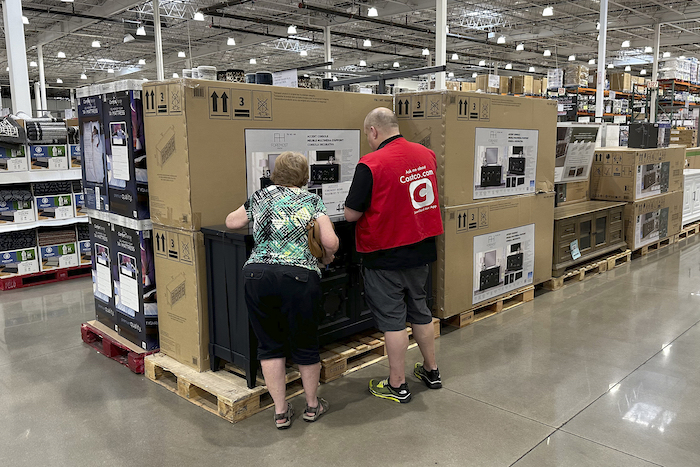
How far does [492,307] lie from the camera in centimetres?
530

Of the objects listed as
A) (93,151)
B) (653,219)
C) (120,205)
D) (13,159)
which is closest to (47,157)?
(13,159)

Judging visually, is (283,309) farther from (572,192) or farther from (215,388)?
(572,192)

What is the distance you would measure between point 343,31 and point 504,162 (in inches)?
654

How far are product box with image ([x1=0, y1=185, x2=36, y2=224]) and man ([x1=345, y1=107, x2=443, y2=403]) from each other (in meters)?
4.80

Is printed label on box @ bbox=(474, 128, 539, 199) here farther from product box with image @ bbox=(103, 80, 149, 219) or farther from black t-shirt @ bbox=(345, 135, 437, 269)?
product box with image @ bbox=(103, 80, 149, 219)

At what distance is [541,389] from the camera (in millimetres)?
3637

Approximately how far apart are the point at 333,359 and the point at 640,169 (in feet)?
18.8

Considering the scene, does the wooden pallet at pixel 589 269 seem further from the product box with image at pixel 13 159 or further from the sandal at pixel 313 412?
the product box with image at pixel 13 159

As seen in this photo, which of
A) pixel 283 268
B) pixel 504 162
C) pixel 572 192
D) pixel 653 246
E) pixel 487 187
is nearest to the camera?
pixel 283 268

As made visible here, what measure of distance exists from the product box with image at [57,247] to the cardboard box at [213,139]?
3717mm

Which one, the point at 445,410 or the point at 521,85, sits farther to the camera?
the point at 521,85

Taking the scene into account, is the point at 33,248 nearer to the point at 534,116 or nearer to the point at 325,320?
the point at 325,320

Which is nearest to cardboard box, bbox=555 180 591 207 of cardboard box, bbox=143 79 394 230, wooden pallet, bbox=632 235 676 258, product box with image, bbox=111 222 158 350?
wooden pallet, bbox=632 235 676 258

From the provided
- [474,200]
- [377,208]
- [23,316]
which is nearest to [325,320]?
[377,208]
